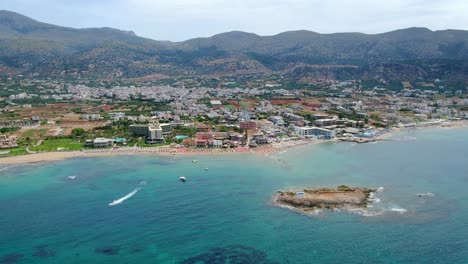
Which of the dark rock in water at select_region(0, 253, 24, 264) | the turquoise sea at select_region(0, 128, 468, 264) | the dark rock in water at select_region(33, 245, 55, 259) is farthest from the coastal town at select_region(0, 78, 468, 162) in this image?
the dark rock in water at select_region(0, 253, 24, 264)

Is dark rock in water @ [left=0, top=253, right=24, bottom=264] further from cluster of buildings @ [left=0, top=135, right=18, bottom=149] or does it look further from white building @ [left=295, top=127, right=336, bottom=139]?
white building @ [left=295, top=127, right=336, bottom=139]

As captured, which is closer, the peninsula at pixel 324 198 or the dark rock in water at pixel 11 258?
the dark rock in water at pixel 11 258

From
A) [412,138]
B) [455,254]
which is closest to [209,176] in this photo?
[455,254]

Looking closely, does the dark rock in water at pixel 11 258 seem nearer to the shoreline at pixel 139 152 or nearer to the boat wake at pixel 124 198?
the boat wake at pixel 124 198

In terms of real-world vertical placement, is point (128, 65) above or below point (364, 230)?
above

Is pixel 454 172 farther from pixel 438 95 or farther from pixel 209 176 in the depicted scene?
pixel 438 95

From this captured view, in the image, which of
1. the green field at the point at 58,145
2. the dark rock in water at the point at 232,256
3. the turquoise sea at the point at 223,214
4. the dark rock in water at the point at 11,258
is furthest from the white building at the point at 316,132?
the dark rock in water at the point at 11,258
